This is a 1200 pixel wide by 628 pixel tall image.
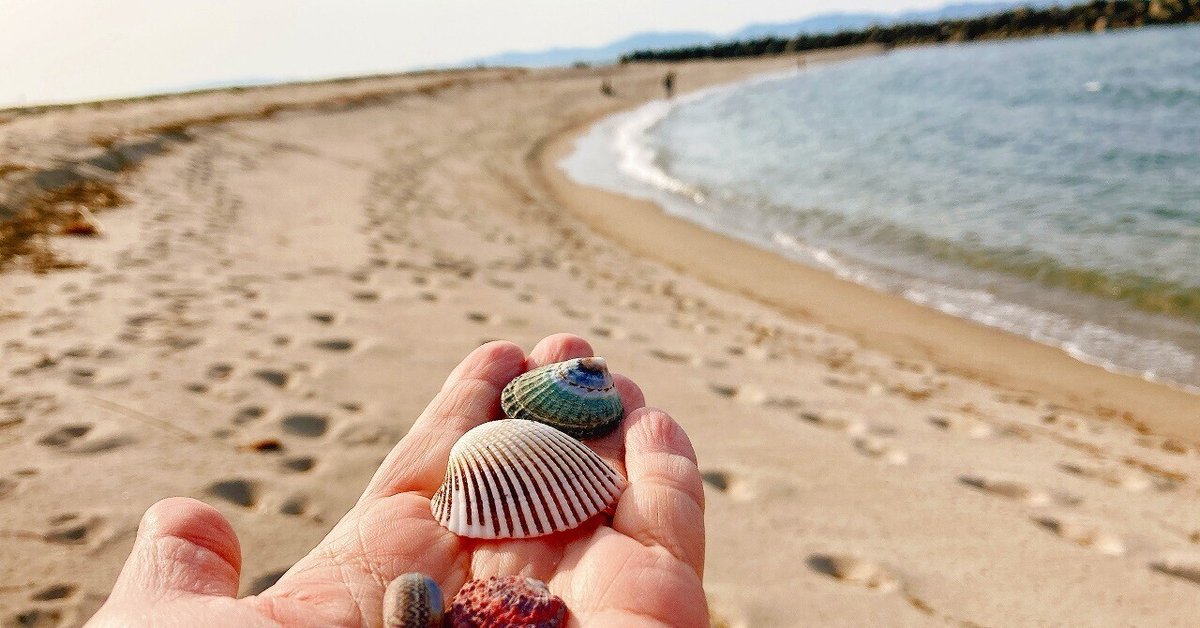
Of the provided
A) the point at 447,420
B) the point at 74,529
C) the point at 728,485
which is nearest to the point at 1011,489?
the point at 728,485

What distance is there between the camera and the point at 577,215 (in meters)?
11.9

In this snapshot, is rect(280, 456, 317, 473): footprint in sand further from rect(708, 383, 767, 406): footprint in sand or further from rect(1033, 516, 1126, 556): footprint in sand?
rect(1033, 516, 1126, 556): footprint in sand

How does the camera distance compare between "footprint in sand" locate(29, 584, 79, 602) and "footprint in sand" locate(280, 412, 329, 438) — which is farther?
"footprint in sand" locate(280, 412, 329, 438)

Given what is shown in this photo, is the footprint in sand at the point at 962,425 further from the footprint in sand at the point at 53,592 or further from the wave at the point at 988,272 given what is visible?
the footprint in sand at the point at 53,592

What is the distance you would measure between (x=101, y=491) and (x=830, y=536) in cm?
282

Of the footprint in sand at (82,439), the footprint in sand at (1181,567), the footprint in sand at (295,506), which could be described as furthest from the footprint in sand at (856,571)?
the footprint in sand at (82,439)

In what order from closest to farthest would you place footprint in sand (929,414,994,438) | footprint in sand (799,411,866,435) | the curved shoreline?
footprint in sand (799,411,866,435) < footprint in sand (929,414,994,438) < the curved shoreline

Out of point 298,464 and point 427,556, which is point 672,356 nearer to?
point 298,464

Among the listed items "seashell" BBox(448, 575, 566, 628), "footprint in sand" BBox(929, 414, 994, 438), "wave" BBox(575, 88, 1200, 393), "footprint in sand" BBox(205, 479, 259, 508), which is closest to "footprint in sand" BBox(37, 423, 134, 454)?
"footprint in sand" BBox(205, 479, 259, 508)

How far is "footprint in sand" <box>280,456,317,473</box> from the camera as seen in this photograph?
298 centimetres

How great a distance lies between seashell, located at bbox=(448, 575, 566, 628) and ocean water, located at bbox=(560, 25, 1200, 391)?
19.0ft

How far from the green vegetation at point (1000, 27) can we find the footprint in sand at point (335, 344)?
6306 centimetres

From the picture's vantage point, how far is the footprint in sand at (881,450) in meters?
3.54

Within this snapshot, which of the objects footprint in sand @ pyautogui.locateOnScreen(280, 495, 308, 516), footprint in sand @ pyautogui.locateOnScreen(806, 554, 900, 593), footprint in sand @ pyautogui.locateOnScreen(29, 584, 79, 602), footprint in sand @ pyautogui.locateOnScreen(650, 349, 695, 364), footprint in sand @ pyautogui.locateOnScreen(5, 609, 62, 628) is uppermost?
footprint in sand @ pyautogui.locateOnScreen(29, 584, 79, 602)
